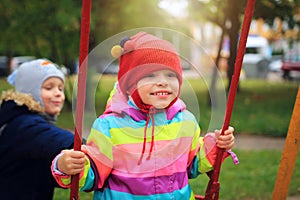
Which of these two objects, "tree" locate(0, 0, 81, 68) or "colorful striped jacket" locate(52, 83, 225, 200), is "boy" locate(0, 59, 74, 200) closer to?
"colorful striped jacket" locate(52, 83, 225, 200)

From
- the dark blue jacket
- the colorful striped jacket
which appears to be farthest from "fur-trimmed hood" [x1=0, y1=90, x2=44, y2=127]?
the colorful striped jacket

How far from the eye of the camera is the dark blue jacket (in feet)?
10.2

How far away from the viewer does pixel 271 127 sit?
8617 millimetres

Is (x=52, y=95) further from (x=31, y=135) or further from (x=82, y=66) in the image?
(x=82, y=66)

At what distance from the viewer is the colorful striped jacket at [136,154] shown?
7.47 feet

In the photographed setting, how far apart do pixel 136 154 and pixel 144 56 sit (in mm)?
430

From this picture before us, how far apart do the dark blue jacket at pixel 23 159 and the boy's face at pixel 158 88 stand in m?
0.95

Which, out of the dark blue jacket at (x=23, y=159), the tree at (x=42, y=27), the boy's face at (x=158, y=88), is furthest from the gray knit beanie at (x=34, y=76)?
the tree at (x=42, y=27)

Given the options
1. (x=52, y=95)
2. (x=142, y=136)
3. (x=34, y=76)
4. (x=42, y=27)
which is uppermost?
(x=42, y=27)

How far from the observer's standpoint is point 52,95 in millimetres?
3357

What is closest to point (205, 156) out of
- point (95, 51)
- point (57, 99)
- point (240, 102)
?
point (95, 51)

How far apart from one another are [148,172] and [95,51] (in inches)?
22.8

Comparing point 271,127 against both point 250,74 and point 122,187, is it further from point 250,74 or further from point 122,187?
point 250,74

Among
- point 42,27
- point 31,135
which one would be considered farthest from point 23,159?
point 42,27
